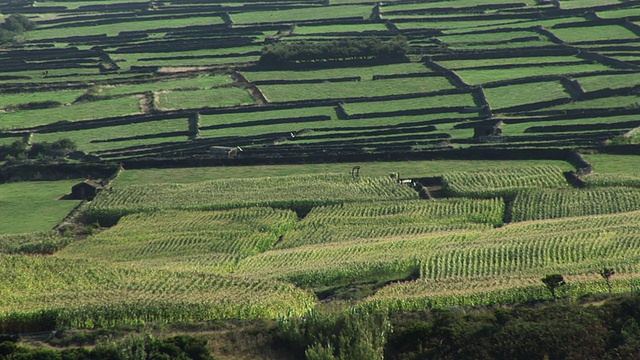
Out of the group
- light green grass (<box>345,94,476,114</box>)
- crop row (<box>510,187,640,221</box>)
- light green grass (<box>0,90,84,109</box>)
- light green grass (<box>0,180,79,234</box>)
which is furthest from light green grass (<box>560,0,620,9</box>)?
light green grass (<box>0,180,79,234</box>)

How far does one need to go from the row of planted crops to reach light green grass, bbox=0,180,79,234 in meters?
3.21

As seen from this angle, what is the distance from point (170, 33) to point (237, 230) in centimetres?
9617

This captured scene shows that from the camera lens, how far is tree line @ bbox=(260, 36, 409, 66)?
145875 mm

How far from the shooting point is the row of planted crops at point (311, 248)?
59.2 meters

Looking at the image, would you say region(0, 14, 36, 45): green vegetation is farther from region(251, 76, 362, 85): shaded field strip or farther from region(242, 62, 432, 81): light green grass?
region(251, 76, 362, 85): shaded field strip

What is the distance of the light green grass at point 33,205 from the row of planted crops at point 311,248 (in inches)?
127

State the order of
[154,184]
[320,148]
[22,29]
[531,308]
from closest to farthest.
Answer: [531,308], [154,184], [320,148], [22,29]

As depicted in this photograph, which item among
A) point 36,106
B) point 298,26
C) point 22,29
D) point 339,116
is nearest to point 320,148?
point 339,116

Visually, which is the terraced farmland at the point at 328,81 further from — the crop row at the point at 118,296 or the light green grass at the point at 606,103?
the crop row at the point at 118,296

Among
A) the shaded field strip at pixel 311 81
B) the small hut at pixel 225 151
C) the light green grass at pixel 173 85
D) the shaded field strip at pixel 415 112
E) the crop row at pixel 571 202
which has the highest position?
the crop row at pixel 571 202

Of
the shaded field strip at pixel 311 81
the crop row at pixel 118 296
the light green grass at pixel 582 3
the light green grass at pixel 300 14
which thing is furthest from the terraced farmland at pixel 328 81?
the crop row at pixel 118 296

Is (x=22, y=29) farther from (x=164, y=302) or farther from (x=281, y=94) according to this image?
(x=164, y=302)

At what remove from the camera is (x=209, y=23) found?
18012 centimetres

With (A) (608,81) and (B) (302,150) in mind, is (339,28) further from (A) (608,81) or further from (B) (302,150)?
(B) (302,150)
